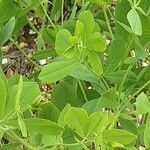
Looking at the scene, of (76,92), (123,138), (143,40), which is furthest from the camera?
(76,92)

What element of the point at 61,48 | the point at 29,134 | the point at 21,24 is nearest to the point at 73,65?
the point at 61,48

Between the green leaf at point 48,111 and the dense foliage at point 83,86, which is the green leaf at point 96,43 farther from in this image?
the green leaf at point 48,111

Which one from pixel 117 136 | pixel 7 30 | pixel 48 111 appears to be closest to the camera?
pixel 117 136

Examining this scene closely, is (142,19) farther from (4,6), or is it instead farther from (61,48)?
(4,6)

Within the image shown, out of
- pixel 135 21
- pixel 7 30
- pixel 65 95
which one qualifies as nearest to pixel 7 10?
pixel 7 30

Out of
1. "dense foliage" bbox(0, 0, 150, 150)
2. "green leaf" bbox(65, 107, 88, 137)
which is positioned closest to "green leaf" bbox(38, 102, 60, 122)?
"dense foliage" bbox(0, 0, 150, 150)

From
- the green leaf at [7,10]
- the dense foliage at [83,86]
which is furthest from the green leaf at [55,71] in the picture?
the green leaf at [7,10]

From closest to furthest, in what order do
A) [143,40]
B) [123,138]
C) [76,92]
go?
[123,138], [143,40], [76,92]

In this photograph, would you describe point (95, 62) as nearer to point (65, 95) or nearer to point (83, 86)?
point (65, 95)

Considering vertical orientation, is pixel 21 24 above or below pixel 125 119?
above
